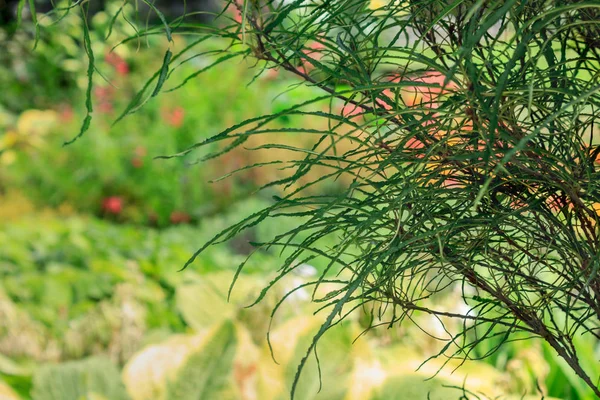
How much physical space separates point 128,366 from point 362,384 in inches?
24.3

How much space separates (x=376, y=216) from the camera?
0.49 meters

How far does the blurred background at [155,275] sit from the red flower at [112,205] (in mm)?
20

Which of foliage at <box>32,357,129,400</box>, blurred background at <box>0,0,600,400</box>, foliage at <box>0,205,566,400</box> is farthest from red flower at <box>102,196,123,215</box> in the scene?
foliage at <box>32,357,129,400</box>

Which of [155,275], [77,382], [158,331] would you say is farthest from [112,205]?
[77,382]

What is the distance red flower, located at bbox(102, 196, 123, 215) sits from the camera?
5579mm

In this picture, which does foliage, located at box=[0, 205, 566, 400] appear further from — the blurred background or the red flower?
the red flower

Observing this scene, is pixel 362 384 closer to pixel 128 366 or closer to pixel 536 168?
pixel 128 366

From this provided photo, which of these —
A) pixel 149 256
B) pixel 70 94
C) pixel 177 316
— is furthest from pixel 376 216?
pixel 70 94

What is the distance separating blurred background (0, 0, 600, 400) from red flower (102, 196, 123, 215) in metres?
0.02

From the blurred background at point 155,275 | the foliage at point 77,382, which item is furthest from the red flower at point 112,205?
the foliage at point 77,382

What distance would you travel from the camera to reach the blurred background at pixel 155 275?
1.63 metres

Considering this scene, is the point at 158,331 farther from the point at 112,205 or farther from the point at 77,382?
the point at 112,205

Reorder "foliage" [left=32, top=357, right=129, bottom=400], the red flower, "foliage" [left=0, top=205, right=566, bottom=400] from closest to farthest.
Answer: "foliage" [left=0, top=205, right=566, bottom=400] < "foliage" [left=32, top=357, right=129, bottom=400] < the red flower

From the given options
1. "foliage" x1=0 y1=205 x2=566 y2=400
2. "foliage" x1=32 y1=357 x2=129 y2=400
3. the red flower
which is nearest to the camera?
"foliage" x1=0 y1=205 x2=566 y2=400
